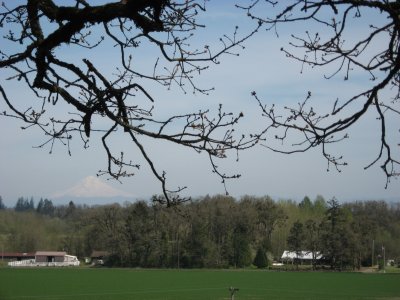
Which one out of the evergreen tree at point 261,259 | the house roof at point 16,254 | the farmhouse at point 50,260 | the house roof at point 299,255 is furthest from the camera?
the house roof at point 16,254

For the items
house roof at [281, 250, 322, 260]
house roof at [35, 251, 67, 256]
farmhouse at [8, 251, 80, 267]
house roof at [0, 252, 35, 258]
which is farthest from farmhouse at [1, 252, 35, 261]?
house roof at [281, 250, 322, 260]

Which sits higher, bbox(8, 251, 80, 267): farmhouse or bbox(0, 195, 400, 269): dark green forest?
bbox(0, 195, 400, 269): dark green forest

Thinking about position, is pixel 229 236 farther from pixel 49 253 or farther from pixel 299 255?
pixel 49 253

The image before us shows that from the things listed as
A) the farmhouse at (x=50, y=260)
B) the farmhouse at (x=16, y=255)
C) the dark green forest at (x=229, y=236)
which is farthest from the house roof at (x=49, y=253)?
the dark green forest at (x=229, y=236)

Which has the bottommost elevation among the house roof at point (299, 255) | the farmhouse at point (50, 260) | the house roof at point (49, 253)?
the farmhouse at point (50, 260)

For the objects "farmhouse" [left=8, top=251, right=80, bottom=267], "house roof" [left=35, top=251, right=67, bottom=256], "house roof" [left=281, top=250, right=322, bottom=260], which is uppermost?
"house roof" [left=281, top=250, right=322, bottom=260]

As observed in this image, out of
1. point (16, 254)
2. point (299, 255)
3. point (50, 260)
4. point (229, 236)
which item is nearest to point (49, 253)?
point (50, 260)

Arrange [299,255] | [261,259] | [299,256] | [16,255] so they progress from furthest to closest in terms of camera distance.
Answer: [16,255] < [299,256] < [299,255] < [261,259]

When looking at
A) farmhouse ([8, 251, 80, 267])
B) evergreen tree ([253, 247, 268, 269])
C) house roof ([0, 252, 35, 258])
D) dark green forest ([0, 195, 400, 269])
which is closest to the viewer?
dark green forest ([0, 195, 400, 269])

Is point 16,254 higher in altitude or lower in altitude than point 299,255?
lower

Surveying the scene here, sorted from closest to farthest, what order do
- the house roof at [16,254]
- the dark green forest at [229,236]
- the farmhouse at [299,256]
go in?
the dark green forest at [229,236] < the farmhouse at [299,256] < the house roof at [16,254]

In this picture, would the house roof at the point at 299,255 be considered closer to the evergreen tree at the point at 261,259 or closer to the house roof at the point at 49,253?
the evergreen tree at the point at 261,259

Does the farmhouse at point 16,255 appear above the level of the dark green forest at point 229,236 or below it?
below

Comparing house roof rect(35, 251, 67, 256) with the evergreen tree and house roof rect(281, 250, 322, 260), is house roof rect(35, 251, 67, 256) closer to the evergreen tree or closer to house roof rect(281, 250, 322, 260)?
the evergreen tree
